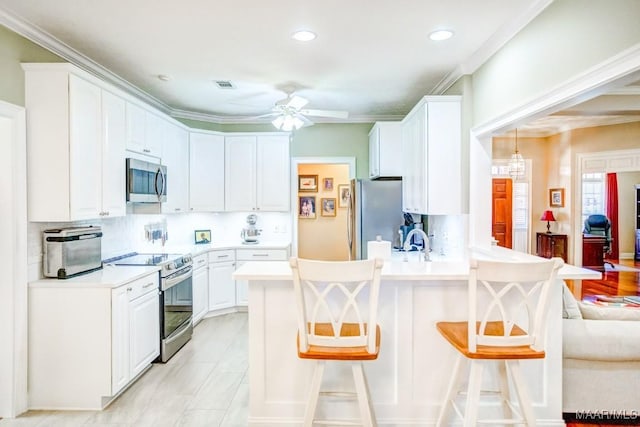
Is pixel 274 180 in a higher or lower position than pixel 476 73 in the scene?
lower

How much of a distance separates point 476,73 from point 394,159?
66.3 inches

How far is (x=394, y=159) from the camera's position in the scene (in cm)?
507

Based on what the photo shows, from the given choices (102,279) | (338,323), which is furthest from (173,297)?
(338,323)

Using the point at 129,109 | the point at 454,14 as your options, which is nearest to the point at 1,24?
the point at 129,109

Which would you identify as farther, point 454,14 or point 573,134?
point 573,134

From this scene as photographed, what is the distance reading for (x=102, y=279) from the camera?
299cm

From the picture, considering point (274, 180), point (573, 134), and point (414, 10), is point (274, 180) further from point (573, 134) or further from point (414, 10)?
point (573, 134)

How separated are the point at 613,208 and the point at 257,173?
8.72 metres

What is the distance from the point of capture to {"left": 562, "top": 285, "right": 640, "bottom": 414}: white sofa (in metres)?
2.57

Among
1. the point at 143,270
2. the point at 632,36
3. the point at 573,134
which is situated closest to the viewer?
the point at 632,36

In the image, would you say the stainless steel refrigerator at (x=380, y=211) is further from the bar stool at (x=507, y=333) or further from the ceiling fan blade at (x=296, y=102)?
the bar stool at (x=507, y=333)

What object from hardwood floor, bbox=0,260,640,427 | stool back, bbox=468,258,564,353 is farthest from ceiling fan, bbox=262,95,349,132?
stool back, bbox=468,258,564,353

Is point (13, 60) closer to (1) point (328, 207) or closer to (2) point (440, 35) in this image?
(2) point (440, 35)

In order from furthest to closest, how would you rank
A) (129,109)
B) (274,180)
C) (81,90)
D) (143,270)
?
(274,180)
(129,109)
(143,270)
(81,90)
